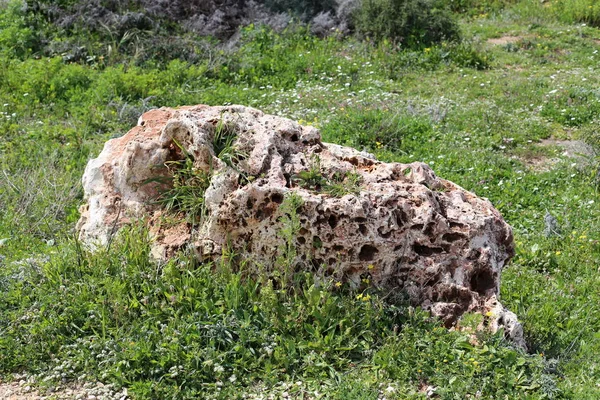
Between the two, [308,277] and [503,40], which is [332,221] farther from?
[503,40]

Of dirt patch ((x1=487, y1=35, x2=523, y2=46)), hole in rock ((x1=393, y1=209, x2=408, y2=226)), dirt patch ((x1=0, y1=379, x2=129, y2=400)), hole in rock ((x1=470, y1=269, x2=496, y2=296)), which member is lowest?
dirt patch ((x1=0, y1=379, x2=129, y2=400))

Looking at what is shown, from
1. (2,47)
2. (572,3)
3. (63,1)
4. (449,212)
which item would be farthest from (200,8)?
(449,212)

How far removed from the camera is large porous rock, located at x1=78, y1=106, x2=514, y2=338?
5.39m

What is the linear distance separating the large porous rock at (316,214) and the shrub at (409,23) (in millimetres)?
7458

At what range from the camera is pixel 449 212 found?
5648 mm

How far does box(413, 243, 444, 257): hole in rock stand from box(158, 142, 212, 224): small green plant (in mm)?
1631

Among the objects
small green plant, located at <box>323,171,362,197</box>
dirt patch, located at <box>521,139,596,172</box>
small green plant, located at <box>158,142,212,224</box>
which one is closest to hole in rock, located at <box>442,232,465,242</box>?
small green plant, located at <box>323,171,362,197</box>

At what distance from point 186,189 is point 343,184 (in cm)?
128

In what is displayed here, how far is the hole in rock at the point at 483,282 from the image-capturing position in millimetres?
5566

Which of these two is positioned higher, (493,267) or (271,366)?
(493,267)

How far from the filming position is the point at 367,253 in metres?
5.47

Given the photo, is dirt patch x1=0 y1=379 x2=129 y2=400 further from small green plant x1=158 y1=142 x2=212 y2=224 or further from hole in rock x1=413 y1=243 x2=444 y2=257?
hole in rock x1=413 y1=243 x2=444 y2=257

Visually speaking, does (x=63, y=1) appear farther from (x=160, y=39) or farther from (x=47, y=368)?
(x=47, y=368)

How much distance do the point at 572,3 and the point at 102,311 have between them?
1300cm
